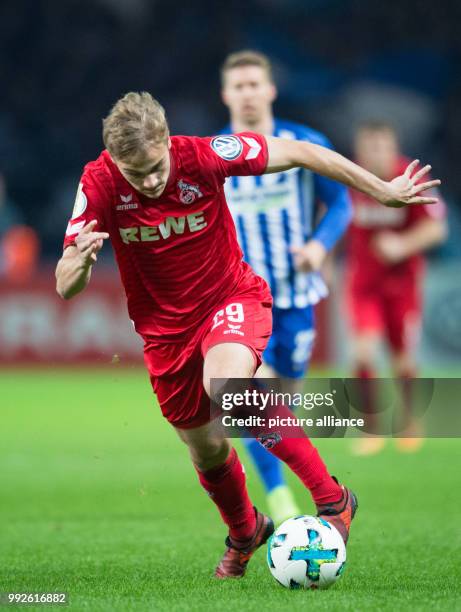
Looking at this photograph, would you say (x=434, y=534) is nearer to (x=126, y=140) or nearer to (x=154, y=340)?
(x=154, y=340)

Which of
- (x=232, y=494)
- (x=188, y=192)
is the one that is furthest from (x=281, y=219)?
(x=232, y=494)

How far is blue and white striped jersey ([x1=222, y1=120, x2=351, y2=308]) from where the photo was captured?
678 centimetres

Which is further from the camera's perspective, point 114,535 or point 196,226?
point 114,535

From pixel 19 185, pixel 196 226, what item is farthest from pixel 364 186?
pixel 19 185

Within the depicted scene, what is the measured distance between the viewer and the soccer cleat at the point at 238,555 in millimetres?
4930

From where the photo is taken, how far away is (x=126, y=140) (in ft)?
14.6

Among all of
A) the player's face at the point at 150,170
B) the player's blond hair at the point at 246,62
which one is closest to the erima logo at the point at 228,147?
the player's face at the point at 150,170

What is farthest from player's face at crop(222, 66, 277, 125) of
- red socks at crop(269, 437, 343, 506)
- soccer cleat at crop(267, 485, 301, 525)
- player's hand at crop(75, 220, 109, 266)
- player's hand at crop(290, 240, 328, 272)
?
player's hand at crop(75, 220, 109, 266)

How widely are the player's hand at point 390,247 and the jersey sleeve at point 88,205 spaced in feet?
18.2

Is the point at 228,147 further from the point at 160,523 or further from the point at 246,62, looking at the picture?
the point at 160,523

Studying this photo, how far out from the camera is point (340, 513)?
191 inches

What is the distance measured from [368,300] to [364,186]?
5.65 metres

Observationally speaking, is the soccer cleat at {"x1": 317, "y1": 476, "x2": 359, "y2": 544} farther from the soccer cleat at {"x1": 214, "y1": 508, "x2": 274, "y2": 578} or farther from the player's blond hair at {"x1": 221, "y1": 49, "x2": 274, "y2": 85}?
the player's blond hair at {"x1": 221, "y1": 49, "x2": 274, "y2": 85}
